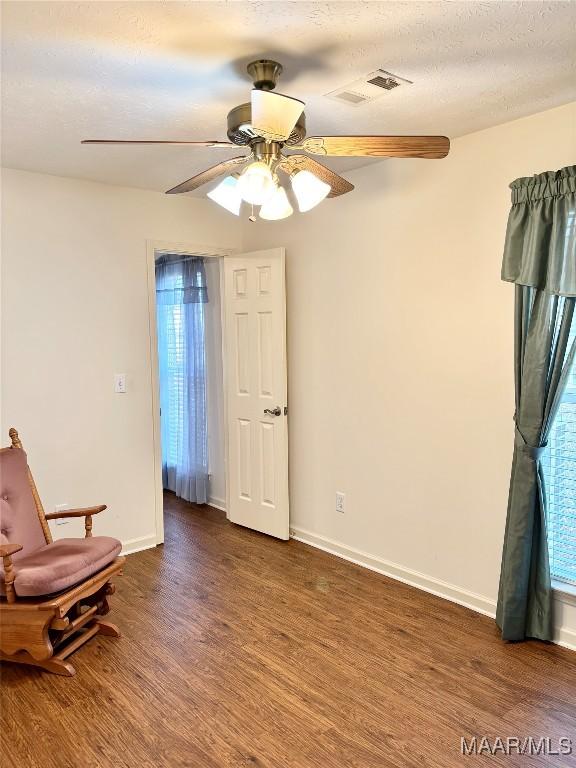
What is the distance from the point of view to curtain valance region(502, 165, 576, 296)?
2424mm

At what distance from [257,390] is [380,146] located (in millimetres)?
2407

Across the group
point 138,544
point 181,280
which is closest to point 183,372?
point 181,280

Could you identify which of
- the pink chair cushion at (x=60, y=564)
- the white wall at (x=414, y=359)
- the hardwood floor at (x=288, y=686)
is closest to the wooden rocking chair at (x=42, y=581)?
the pink chair cushion at (x=60, y=564)

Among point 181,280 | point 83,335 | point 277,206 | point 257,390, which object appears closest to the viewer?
point 277,206

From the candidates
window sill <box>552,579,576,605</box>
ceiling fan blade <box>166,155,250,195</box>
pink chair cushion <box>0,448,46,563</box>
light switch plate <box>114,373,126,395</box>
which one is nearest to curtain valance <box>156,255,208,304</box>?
light switch plate <box>114,373,126,395</box>

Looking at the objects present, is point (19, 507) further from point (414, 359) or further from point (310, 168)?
point (414, 359)

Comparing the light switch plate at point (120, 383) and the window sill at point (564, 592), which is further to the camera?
the light switch plate at point (120, 383)

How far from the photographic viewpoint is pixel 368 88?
2.29m

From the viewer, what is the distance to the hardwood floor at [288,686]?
6.65ft

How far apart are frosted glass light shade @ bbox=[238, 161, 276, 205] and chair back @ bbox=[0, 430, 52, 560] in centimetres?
190

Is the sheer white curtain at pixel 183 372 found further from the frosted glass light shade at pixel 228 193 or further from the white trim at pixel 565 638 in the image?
the white trim at pixel 565 638

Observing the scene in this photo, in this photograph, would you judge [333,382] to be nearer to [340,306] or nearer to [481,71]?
[340,306]

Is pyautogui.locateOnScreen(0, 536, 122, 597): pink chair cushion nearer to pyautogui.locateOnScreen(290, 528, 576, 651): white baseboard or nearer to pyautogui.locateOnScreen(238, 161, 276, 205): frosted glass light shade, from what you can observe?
pyautogui.locateOnScreen(290, 528, 576, 651): white baseboard

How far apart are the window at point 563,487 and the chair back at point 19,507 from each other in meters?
2.56
